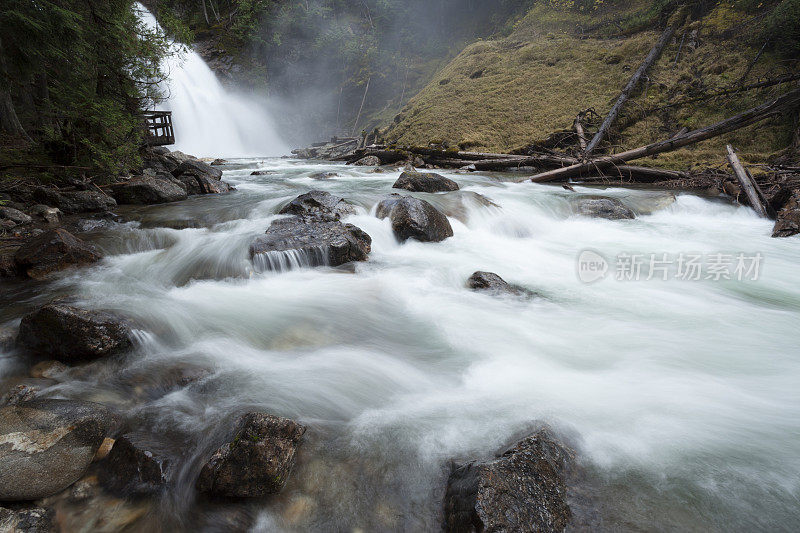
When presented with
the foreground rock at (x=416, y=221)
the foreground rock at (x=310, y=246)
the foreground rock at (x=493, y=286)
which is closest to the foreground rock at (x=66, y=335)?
the foreground rock at (x=310, y=246)

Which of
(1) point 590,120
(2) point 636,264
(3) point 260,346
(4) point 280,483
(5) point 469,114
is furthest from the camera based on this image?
(5) point 469,114

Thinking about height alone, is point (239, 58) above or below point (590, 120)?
above

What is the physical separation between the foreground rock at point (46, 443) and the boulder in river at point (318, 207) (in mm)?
4548

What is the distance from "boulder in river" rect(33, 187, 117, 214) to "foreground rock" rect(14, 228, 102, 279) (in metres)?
2.90

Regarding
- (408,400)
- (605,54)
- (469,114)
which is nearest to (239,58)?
(469,114)

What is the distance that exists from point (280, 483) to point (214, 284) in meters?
3.53

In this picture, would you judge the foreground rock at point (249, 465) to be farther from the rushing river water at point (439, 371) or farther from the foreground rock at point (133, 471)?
the foreground rock at point (133, 471)

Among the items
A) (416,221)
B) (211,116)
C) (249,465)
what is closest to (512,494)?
(249,465)

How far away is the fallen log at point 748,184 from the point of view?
7.36 metres

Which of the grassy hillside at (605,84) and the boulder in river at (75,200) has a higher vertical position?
the grassy hillside at (605,84)

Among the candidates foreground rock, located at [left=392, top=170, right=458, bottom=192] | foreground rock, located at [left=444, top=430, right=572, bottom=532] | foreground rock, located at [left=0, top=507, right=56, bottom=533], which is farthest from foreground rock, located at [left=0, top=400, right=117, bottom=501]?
foreground rock, located at [left=392, top=170, right=458, bottom=192]

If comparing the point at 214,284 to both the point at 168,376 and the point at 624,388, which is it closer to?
the point at 168,376

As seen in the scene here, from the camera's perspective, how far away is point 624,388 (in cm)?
279

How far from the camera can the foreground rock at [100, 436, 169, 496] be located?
1898 mm
